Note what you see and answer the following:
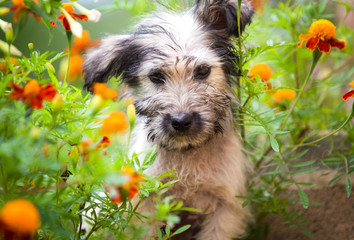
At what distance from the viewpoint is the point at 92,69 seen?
7.23 feet

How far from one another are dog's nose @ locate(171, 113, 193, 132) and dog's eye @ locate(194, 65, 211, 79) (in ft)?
0.92

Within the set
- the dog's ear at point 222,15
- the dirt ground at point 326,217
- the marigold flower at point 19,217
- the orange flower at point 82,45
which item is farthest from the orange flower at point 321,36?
the marigold flower at point 19,217

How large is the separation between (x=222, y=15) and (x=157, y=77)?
0.50m

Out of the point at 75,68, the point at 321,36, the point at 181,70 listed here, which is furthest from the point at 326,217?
the point at 75,68

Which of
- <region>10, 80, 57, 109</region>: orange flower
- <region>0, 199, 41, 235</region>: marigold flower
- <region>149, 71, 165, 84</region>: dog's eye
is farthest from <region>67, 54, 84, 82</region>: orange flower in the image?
<region>0, 199, 41, 235</region>: marigold flower

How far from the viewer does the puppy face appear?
190 cm

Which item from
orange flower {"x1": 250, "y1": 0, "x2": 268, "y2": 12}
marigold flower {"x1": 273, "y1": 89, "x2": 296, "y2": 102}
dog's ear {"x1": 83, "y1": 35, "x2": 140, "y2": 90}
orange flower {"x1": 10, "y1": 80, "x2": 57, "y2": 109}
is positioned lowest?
marigold flower {"x1": 273, "y1": 89, "x2": 296, "y2": 102}

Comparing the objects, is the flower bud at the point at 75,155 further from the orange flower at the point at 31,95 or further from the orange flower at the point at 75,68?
the orange flower at the point at 75,68

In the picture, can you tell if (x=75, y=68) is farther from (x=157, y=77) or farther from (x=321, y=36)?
(x=321, y=36)

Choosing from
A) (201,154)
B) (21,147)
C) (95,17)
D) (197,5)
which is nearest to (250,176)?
(201,154)

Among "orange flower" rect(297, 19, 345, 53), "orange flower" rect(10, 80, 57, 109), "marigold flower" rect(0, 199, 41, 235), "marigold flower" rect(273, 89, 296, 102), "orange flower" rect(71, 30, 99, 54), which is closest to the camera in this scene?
"marigold flower" rect(0, 199, 41, 235)

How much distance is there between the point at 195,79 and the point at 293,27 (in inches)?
32.9

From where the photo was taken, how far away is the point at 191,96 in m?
1.90

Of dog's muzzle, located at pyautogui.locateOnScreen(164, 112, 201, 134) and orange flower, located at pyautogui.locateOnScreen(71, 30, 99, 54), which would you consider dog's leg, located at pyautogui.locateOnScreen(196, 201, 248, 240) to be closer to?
dog's muzzle, located at pyautogui.locateOnScreen(164, 112, 201, 134)
